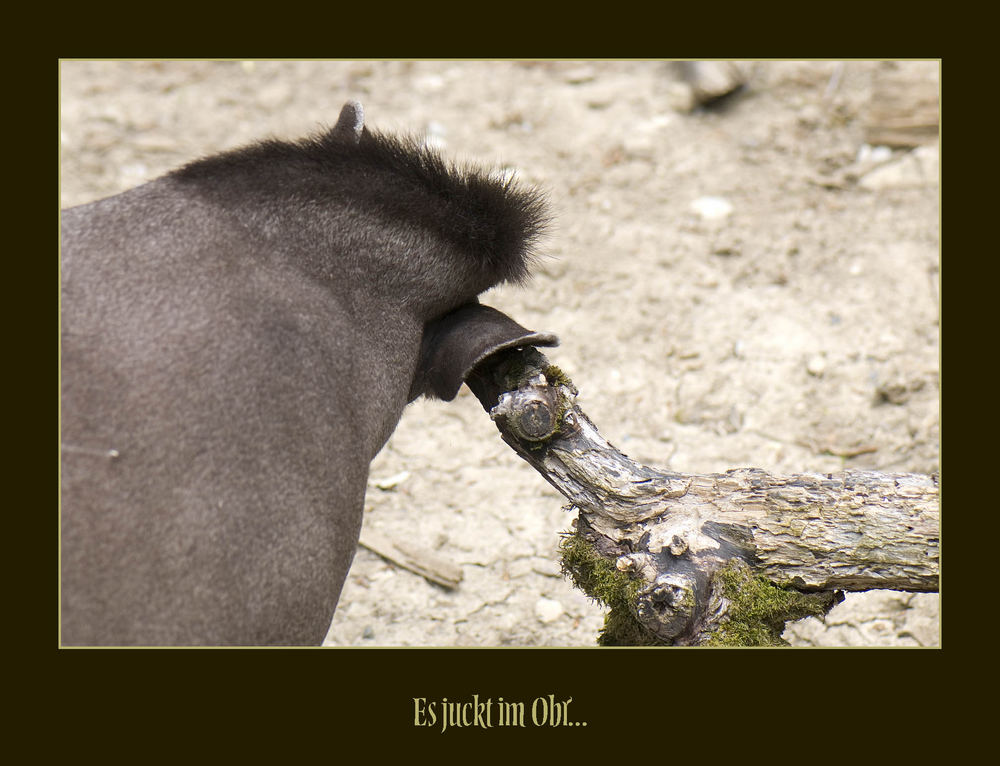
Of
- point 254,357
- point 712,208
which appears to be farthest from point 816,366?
point 254,357

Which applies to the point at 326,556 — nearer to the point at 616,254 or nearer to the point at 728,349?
the point at 728,349

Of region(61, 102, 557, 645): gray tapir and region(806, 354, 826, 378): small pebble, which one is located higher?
region(806, 354, 826, 378): small pebble

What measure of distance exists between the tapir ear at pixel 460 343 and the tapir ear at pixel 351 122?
0.51 m

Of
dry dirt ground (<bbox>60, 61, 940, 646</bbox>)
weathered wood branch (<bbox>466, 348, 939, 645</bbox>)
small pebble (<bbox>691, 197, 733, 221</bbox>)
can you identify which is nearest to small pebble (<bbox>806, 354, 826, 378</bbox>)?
dry dirt ground (<bbox>60, 61, 940, 646</bbox>)

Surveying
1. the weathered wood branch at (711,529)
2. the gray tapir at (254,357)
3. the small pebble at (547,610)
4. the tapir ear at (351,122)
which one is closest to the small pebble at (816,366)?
the small pebble at (547,610)

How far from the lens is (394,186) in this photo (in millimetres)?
2357

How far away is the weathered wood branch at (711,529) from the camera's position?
234 centimetres

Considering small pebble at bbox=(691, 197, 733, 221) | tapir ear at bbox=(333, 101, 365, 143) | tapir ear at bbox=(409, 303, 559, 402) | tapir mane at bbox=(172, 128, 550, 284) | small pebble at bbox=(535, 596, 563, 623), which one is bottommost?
small pebble at bbox=(535, 596, 563, 623)

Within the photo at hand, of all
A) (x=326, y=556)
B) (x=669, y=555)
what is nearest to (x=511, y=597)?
(x=669, y=555)

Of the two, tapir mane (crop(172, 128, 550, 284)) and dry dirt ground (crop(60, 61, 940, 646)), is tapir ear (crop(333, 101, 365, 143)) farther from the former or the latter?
dry dirt ground (crop(60, 61, 940, 646))

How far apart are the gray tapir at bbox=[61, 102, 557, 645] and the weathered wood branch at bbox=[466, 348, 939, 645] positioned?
239mm

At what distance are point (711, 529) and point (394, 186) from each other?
1141mm

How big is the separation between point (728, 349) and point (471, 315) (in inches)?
83.5

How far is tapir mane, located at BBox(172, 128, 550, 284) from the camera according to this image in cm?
228
